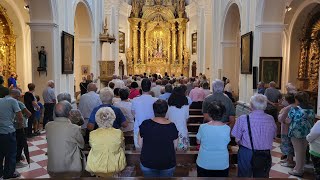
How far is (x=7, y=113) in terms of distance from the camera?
466cm

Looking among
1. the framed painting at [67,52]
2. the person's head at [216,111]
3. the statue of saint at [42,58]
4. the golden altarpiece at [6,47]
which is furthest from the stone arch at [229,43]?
the person's head at [216,111]

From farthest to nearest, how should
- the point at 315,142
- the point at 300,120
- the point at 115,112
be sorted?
1. the point at 300,120
2. the point at 115,112
3. the point at 315,142

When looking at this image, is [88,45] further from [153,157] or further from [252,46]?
[153,157]

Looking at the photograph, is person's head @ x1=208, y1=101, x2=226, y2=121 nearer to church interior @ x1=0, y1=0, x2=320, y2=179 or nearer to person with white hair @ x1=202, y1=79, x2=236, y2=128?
church interior @ x1=0, y1=0, x2=320, y2=179

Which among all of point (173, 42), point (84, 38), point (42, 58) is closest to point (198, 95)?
point (42, 58)

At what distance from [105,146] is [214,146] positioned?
3.78ft

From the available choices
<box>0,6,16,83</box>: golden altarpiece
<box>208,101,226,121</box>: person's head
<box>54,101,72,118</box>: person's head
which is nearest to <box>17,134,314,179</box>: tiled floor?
<box>208,101,226,121</box>: person's head

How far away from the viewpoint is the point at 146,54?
92.2 ft

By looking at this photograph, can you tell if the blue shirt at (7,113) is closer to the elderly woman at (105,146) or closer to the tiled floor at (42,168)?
the tiled floor at (42,168)

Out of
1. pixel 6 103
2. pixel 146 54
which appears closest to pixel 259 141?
pixel 6 103

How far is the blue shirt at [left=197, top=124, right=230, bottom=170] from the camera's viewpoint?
334cm

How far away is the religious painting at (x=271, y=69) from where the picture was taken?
8.98 metres

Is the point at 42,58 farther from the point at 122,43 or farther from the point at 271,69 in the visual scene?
the point at 122,43

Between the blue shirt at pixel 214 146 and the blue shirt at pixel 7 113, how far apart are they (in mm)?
2921
